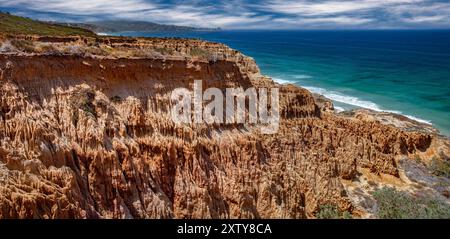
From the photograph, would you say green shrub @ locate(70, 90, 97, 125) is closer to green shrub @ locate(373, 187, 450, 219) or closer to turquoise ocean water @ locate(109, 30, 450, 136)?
green shrub @ locate(373, 187, 450, 219)

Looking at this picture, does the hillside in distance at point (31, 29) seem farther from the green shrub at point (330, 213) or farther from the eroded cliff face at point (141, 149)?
the green shrub at point (330, 213)

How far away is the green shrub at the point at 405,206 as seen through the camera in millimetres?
26062

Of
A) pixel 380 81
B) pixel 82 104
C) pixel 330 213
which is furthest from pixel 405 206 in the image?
pixel 380 81

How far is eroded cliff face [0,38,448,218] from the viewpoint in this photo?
16.6m

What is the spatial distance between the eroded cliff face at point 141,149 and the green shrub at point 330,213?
421 millimetres

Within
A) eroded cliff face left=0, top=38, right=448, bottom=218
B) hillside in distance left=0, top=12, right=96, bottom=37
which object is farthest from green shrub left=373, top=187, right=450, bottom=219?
hillside in distance left=0, top=12, right=96, bottom=37

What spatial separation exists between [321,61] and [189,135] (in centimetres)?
10585

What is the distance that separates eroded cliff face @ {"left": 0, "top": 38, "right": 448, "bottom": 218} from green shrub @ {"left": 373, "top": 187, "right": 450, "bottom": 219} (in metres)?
1.89

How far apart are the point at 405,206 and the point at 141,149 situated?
18.4 meters

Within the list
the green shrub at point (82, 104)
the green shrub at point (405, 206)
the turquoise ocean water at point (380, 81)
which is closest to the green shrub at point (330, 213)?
the green shrub at point (405, 206)

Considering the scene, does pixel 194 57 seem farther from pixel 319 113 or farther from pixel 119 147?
pixel 319 113

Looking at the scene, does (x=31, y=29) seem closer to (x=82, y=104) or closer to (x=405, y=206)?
(x=82, y=104)

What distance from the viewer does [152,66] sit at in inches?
891

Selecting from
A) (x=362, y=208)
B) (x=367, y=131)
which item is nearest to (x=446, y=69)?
(x=367, y=131)
